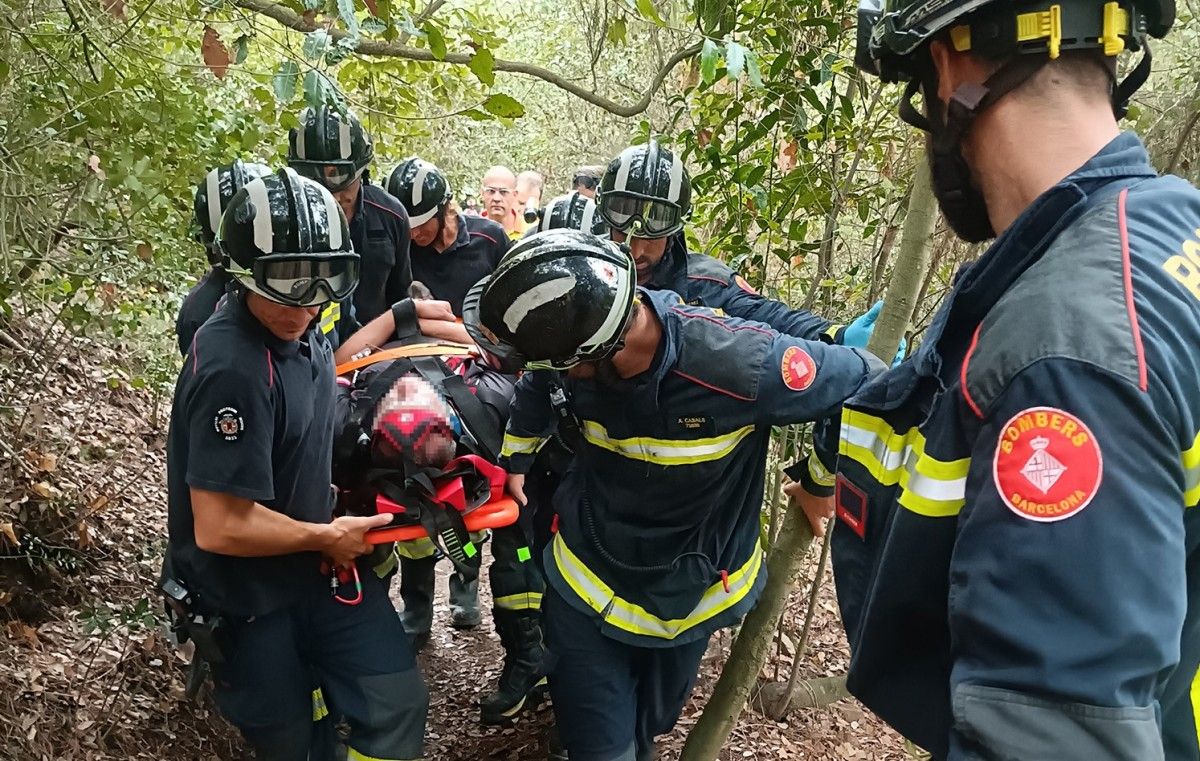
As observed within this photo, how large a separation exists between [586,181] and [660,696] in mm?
4393

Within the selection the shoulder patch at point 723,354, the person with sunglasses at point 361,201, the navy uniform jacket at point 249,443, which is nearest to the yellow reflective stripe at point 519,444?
the navy uniform jacket at point 249,443

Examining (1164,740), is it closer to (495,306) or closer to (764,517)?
(495,306)

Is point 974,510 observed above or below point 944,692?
above

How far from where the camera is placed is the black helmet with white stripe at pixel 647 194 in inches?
145

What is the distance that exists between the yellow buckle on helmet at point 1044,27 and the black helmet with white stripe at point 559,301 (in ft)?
4.18

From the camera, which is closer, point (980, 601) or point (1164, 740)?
point (980, 601)

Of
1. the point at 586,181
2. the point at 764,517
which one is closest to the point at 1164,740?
the point at 764,517

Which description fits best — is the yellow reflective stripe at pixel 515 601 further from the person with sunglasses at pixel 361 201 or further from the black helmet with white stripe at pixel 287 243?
the black helmet with white stripe at pixel 287 243

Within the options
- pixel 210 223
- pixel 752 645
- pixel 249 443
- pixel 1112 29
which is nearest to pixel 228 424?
pixel 249 443

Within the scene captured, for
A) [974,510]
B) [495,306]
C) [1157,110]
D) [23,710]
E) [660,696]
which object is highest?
[1157,110]

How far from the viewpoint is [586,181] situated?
6.41 metres

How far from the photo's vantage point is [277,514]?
2.57m

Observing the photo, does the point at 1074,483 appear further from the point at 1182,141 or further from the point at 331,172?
the point at 331,172

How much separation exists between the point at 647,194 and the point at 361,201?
5.15ft
